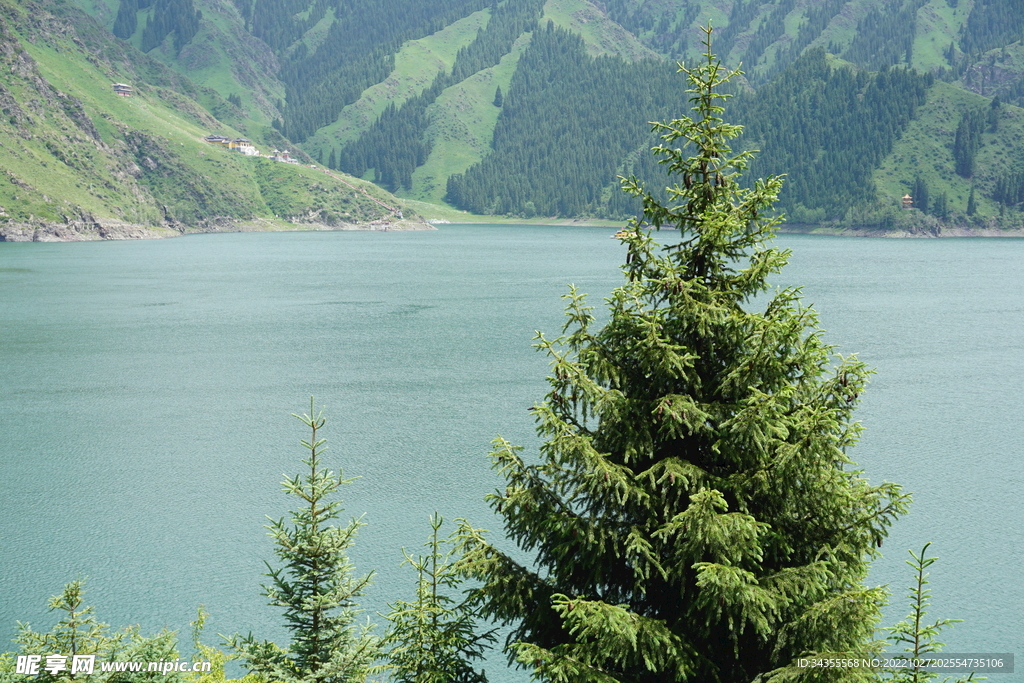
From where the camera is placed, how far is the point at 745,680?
13.8 m

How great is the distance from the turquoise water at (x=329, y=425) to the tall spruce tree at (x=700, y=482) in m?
21.8

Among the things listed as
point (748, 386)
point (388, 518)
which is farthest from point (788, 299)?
point (388, 518)

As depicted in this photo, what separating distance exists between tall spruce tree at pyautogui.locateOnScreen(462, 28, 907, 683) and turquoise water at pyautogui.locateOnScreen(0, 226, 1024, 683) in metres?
21.8

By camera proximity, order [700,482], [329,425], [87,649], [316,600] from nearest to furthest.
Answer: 1. [700,482]
2. [87,649]
3. [316,600]
4. [329,425]

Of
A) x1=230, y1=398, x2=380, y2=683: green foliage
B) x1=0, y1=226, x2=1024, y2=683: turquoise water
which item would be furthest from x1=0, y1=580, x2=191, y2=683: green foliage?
x1=0, y1=226, x2=1024, y2=683: turquoise water

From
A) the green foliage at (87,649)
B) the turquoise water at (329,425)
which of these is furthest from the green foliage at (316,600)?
the turquoise water at (329,425)

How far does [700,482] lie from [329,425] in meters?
48.3

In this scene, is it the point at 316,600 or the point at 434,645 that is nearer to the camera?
the point at 316,600

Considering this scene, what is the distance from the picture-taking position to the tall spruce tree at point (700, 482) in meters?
12.8

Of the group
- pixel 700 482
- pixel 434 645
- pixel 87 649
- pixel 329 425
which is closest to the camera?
pixel 700 482

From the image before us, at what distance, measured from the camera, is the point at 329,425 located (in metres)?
58.8

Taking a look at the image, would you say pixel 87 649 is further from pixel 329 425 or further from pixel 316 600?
pixel 329 425

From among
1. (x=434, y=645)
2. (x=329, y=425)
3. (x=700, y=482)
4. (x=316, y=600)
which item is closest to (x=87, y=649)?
(x=316, y=600)

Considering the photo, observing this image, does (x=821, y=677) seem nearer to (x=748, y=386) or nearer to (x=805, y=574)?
(x=805, y=574)
